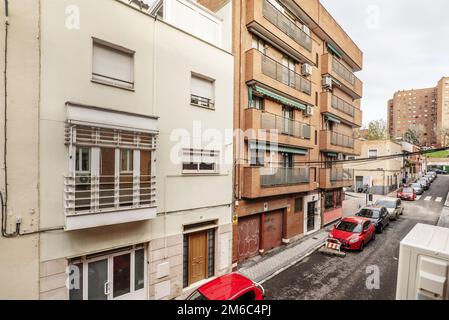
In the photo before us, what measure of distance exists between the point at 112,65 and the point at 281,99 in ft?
25.7

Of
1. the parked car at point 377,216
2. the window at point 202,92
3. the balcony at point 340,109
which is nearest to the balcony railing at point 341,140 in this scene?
the balcony at point 340,109

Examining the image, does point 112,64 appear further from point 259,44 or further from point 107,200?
point 259,44

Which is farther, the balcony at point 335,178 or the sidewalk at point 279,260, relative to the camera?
the balcony at point 335,178

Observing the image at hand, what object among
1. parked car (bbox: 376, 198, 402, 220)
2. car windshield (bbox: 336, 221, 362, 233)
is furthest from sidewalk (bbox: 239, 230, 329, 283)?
Answer: parked car (bbox: 376, 198, 402, 220)

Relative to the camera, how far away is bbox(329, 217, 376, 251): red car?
1116 cm

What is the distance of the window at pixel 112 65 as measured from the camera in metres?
6.08

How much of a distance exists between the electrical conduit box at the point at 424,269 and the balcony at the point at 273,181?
6.10 m

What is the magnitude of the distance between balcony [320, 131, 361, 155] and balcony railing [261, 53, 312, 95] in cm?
337

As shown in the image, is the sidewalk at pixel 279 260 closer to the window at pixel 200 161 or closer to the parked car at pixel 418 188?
the window at pixel 200 161

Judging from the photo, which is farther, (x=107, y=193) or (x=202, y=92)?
(x=202, y=92)

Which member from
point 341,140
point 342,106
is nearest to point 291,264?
point 341,140

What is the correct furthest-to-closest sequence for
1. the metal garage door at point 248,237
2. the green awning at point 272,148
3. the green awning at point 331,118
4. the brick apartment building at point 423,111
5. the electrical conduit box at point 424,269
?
the brick apartment building at point 423,111
the green awning at point 331,118
the green awning at point 272,148
the metal garage door at point 248,237
the electrical conduit box at point 424,269

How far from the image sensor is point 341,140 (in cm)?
1677
